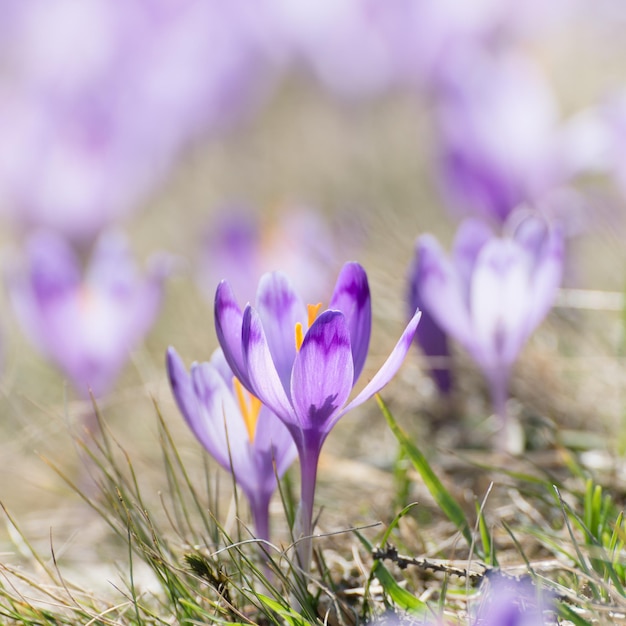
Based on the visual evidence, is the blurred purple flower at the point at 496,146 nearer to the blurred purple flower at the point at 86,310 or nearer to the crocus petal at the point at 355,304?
the blurred purple flower at the point at 86,310

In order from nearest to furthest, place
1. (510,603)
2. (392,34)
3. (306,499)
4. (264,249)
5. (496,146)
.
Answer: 1. (510,603)
2. (306,499)
3. (496,146)
4. (264,249)
5. (392,34)

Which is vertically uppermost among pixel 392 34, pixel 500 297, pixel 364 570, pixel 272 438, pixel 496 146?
pixel 392 34

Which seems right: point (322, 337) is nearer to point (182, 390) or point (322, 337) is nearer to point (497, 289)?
point (182, 390)

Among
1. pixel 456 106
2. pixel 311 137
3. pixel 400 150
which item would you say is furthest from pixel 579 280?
pixel 311 137

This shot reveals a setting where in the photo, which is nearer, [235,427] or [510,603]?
[510,603]

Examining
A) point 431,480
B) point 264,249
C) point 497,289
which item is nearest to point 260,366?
point 431,480

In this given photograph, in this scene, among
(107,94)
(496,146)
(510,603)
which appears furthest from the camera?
(107,94)

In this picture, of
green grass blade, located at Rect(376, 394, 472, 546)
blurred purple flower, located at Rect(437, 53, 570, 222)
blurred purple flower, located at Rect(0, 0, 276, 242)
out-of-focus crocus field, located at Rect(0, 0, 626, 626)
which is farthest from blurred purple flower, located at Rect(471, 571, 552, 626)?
blurred purple flower, located at Rect(0, 0, 276, 242)

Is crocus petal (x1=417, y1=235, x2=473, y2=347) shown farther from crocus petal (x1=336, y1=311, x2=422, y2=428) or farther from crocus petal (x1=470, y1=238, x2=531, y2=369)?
crocus petal (x1=336, y1=311, x2=422, y2=428)
